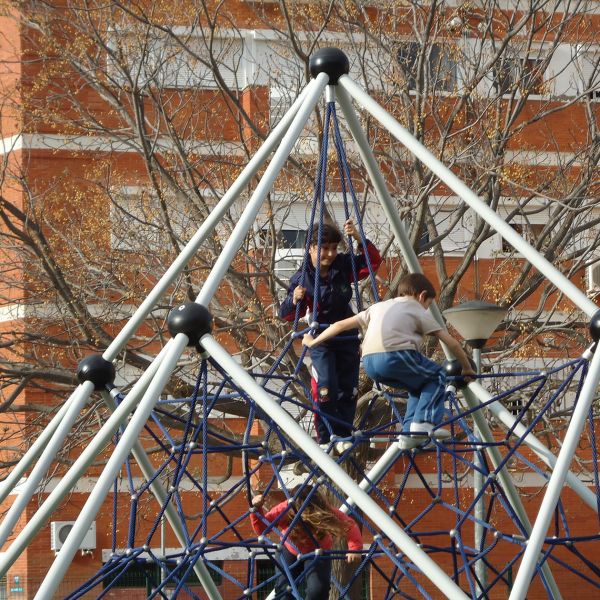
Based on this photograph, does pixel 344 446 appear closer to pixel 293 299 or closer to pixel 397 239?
pixel 293 299

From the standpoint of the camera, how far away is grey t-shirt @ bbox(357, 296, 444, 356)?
7.18 metres

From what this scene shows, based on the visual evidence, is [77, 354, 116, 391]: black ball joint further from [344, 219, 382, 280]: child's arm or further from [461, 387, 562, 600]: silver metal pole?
[461, 387, 562, 600]: silver metal pole

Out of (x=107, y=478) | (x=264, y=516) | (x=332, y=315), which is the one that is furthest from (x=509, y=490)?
(x=107, y=478)

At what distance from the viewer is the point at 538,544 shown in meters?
5.39

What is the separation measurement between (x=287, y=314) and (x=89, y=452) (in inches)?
96.8

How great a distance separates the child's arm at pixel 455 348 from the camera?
7316mm

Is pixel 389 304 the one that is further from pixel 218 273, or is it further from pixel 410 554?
pixel 410 554

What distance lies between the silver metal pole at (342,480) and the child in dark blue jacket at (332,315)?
79.0 inches

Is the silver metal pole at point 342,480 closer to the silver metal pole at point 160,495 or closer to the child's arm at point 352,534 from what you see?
the silver metal pole at point 160,495

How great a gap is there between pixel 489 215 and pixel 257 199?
1.19 metres

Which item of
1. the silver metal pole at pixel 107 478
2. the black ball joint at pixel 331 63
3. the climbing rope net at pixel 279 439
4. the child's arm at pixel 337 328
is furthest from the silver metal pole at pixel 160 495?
the black ball joint at pixel 331 63

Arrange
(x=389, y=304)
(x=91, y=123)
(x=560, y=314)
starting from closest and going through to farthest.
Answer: (x=389, y=304)
(x=91, y=123)
(x=560, y=314)

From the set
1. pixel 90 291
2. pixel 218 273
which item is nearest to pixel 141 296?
pixel 90 291

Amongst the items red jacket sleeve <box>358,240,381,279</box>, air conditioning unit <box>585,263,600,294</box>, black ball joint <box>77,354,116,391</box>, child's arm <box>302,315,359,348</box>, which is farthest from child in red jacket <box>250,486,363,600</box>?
air conditioning unit <box>585,263,600,294</box>
